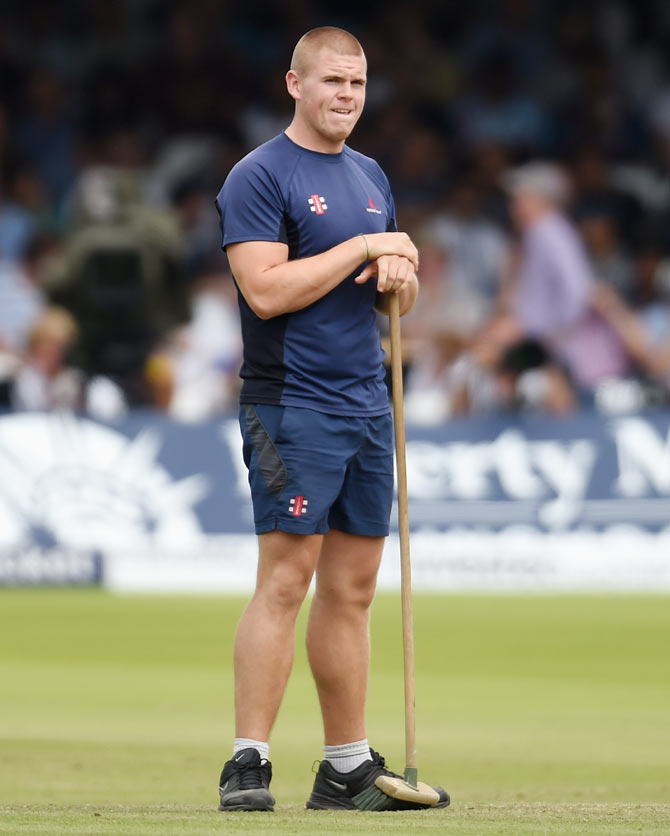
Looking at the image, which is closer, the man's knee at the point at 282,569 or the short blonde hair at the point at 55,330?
the man's knee at the point at 282,569

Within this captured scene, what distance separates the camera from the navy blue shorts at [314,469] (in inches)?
229

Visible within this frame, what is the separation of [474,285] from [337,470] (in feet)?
43.2

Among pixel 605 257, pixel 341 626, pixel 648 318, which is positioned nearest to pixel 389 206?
pixel 341 626

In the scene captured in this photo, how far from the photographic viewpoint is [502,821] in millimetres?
5270

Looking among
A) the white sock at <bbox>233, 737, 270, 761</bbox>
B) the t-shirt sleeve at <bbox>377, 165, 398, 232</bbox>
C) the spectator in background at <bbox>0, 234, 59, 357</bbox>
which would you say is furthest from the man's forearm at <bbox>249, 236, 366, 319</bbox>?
the spectator in background at <bbox>0, 234, 59, 357</bbox>

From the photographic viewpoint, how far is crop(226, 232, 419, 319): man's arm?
5.76 meters

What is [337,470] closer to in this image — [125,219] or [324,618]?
[324,618]

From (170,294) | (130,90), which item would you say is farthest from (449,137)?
(170,294)

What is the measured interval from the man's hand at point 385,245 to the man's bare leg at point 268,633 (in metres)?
0.92

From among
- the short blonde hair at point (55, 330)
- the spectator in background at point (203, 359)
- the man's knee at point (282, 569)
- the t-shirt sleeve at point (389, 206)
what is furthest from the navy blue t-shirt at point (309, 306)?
the short blonde hair at point (55, 330)

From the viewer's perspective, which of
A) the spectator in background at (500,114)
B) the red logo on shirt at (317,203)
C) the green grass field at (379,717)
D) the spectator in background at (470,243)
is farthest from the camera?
the spectator in background at (500,114)

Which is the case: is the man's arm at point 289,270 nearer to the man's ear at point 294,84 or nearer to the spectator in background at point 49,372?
the man's ear at point 294,84

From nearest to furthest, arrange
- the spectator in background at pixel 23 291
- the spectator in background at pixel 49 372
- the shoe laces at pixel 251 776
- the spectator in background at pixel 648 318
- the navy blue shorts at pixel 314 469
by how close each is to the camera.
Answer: the shoe laces at pixel 251 776 → the navy blue shorts at pixel 314 469 → the spectator in background at pixel 49 372 → the spectator in background at pixel 648 318 → the spectator in background at pixel 23 291

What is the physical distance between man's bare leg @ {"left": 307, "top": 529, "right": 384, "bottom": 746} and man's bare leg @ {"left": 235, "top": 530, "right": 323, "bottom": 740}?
7.4 inches
